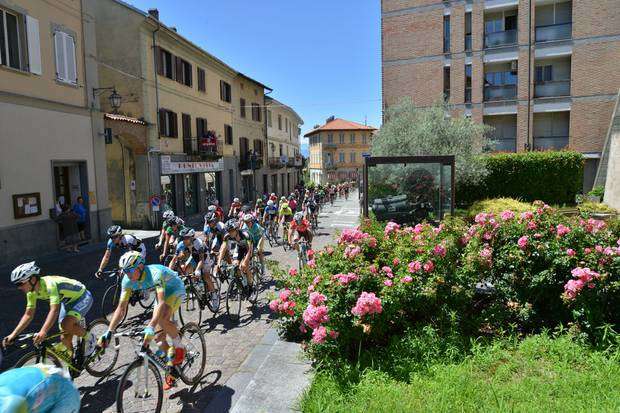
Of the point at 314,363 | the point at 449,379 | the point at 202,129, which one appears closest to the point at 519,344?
the point at 449,379

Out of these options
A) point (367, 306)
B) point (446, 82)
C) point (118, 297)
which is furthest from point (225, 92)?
point (367, 306)

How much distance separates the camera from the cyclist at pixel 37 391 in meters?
2.30

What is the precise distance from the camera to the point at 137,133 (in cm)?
1981

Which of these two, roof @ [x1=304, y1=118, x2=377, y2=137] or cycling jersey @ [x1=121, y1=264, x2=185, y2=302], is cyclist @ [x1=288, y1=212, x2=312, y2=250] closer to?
cycling jersey @ [x1=121, y1=264, x2=185, y2=302]

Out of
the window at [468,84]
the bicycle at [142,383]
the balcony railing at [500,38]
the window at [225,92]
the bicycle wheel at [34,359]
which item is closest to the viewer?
the bicycle at [142,383]

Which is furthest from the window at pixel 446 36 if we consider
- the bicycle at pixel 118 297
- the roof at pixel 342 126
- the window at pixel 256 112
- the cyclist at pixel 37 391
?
the roof at pixel 342 126

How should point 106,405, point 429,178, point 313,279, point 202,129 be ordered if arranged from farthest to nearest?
point 202,129, point 429,178, point 313,279, point 106,405

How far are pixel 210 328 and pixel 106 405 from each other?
249 centimetres

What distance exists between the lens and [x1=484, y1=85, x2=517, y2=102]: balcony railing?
26.2 meters

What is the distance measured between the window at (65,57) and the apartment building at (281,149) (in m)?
24.5

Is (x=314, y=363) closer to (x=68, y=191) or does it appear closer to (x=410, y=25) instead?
(x=68, y=191)

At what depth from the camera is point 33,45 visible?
13102 millimetres

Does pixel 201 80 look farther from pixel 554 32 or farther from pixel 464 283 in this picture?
pixel 464 283

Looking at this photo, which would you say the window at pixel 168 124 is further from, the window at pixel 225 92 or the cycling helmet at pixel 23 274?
the cycling helmet at pixel 23 274
